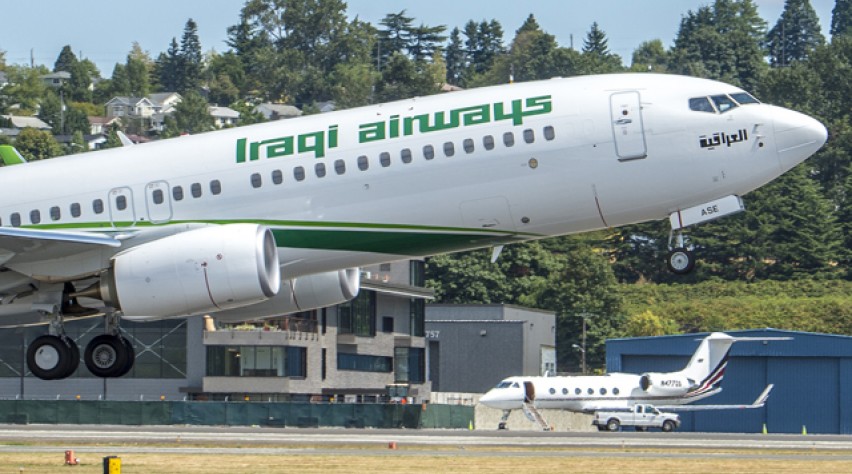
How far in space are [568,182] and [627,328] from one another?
117m

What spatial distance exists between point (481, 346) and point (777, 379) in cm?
3072

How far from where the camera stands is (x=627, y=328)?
15288 cm

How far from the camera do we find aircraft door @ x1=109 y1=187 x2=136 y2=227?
40.0m

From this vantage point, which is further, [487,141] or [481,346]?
[481,346]

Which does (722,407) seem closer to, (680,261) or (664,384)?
(664,384)

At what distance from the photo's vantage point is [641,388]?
93.2m

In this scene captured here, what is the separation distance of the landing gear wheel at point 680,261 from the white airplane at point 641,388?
177 feet

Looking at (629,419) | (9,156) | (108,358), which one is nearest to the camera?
(108,358)

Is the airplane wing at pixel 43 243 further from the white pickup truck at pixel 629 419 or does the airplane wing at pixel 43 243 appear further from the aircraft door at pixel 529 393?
the white pickup truck at pixel 629 419

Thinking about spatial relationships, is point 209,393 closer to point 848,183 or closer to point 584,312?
point 584,312

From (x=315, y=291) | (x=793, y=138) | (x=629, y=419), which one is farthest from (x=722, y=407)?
(x=793, y=138)

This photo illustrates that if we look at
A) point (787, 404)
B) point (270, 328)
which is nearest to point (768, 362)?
point (787, 404)

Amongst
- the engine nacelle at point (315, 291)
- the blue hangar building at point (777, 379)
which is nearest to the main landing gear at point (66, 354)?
the engine nacelle at point (315, 291)

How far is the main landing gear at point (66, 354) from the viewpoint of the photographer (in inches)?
1642
